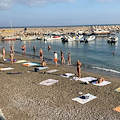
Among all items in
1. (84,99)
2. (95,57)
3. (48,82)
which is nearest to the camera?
(84,99)

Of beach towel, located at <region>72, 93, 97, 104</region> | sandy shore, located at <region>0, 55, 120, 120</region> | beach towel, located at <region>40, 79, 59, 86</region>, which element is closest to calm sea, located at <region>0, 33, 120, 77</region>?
sandy shore, located at <region>0, 55, 120, 120</region>

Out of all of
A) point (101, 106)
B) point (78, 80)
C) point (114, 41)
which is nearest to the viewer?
point (101, 106)

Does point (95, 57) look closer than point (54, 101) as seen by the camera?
No

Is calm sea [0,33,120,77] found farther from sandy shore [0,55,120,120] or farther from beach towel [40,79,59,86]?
beach towel [40,79,59,86]

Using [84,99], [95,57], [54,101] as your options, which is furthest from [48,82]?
[95,57]

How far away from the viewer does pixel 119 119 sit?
720 cm

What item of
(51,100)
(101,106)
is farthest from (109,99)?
(51,100)

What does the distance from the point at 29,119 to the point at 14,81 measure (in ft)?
17.8

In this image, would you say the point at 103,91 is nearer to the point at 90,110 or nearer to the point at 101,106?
the point at 101,106

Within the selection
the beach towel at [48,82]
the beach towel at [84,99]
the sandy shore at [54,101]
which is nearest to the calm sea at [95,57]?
the sandy shore at [54,101]

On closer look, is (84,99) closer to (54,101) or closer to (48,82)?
(54,101)

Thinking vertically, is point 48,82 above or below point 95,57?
above

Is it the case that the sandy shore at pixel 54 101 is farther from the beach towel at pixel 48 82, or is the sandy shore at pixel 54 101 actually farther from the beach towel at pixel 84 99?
the beach towel at pixel 48 82

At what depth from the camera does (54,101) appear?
8.88 metres
